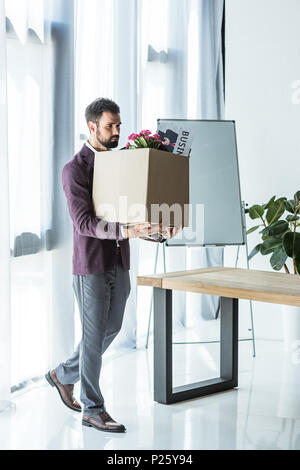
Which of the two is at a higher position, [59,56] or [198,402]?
[59,56]

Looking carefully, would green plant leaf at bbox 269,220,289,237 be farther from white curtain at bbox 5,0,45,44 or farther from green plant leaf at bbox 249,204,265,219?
white curtain at bbox 5,0,45,44

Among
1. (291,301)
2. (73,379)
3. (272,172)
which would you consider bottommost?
(73,379)

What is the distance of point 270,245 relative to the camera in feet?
11.8

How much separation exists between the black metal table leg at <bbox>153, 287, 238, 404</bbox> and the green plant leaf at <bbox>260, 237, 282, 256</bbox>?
62 centimetres

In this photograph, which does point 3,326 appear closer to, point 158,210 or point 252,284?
point 158,210

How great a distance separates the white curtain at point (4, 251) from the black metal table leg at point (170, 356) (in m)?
0.70

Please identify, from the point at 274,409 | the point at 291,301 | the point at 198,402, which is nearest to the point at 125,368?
the point at 198,402

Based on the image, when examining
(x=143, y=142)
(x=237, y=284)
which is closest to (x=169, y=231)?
(x=143, y=142)

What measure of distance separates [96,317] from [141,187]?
60 cm

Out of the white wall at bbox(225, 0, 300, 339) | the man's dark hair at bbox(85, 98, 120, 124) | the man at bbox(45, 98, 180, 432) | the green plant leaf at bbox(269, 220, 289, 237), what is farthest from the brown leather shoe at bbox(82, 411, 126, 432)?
the white wall at bbox(225, 0, 300, 339)

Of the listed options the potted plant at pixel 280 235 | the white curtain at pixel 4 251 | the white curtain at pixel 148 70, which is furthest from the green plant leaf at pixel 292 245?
the white curtain at pixel 4 251

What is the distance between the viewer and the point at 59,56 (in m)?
3.18

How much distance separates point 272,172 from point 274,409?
185cm

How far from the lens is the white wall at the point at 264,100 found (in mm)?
4078
